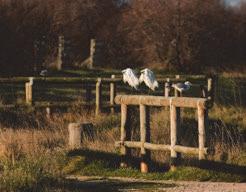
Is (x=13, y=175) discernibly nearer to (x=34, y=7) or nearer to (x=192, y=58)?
(x=34, y=7)

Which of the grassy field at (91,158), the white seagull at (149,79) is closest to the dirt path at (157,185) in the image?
the grassy field at (91,158)

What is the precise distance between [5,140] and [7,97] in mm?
9976

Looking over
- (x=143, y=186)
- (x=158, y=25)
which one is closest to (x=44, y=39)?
(x=158, y=25)

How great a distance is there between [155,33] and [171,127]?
26.1m

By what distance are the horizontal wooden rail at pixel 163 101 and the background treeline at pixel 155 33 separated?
1914 cm

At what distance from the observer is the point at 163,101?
38.1ft

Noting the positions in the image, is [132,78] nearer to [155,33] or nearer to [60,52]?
[60,52]

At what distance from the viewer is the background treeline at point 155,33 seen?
→ 3625 centimetres

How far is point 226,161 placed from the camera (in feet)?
39.5

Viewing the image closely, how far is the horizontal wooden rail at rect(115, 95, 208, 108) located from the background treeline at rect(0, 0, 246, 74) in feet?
62.8

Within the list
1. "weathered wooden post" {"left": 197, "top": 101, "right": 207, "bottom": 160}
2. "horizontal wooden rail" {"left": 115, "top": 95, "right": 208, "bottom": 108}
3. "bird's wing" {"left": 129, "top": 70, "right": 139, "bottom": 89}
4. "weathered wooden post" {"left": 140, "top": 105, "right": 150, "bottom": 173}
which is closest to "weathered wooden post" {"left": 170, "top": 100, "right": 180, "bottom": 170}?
"horizontal wooden rail" {"left": 115, "top": 95, "right": 208, "bottom": 108}

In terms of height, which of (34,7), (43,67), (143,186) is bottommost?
(143,186)

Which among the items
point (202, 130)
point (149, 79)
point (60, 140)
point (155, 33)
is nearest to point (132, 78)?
point (149, 79)

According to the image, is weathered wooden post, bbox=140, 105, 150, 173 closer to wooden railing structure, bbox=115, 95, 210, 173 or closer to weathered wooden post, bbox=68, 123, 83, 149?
wooden railing structure, bbox=115, 95, 210, 173
